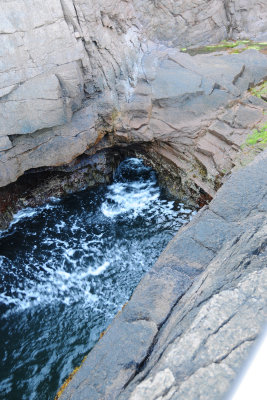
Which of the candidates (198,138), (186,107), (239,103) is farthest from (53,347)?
(239,103)

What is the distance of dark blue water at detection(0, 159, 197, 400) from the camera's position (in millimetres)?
5523

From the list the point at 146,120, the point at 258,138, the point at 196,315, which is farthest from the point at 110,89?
the point at 196,315

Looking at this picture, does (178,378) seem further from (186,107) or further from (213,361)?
(186,107)

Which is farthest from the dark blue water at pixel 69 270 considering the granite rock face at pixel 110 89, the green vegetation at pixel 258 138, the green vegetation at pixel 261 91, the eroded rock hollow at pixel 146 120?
the green vegetation at pixel 261 91

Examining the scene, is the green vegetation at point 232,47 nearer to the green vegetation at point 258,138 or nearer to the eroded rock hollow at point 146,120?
the eroded rock hollow at point 146,120

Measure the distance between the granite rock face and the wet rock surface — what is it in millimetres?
3409

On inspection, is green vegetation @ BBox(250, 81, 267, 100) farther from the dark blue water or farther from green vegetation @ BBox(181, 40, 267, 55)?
the dark blue water

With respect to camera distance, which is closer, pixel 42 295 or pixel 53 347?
pixel 53 347

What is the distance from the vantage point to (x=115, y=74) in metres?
8.02

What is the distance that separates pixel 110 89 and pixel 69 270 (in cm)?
413

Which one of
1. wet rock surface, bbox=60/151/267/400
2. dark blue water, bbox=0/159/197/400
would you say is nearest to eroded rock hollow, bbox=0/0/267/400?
wet rock surface, bbox=60/151/267/400

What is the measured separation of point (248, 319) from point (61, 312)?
15.2 feet

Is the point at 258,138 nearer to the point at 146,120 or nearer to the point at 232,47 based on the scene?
the point at 146,120

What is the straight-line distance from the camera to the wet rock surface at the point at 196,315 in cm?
212
